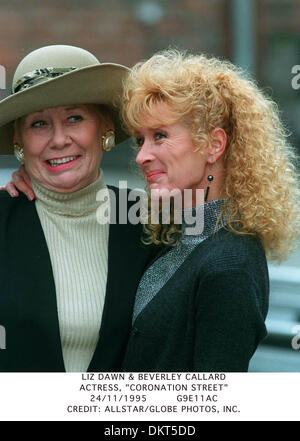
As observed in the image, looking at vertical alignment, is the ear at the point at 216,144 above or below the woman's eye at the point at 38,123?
below

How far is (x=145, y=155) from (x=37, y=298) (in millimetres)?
485

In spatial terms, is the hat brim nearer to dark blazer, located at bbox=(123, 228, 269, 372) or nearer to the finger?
the finger

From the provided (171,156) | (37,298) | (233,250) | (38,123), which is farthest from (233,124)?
(37,298)

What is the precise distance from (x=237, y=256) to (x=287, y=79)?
1838 mm

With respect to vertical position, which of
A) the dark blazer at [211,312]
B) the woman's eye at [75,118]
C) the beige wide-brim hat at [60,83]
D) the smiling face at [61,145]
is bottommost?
the dark blazer at [211,312]

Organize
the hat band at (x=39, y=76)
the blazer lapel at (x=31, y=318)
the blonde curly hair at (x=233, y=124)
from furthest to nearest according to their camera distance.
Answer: the hat band at (x=39, y=76) → the blazer lapel at (x=31, y=318) → the blonde curly hair at (x=233, y=124)

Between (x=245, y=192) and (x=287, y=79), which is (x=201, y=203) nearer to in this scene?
(x=245, y=192)

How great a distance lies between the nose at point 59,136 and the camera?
72.1 inches

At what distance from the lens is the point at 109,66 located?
1.86 metres

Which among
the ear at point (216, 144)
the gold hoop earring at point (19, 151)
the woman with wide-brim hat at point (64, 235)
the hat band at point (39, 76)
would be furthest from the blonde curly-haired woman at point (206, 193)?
the gold hoop earring at point (19, 151)

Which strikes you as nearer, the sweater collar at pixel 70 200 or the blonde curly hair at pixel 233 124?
the blonde curly hair at pixel 233 124

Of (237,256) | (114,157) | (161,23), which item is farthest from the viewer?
(161,23)

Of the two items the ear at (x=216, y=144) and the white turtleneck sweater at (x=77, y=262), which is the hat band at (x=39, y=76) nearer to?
the white turtleneck sweater at (x=77, y=262)

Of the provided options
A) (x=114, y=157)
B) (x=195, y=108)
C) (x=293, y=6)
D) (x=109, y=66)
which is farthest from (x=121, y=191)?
(x=293, y=6)
